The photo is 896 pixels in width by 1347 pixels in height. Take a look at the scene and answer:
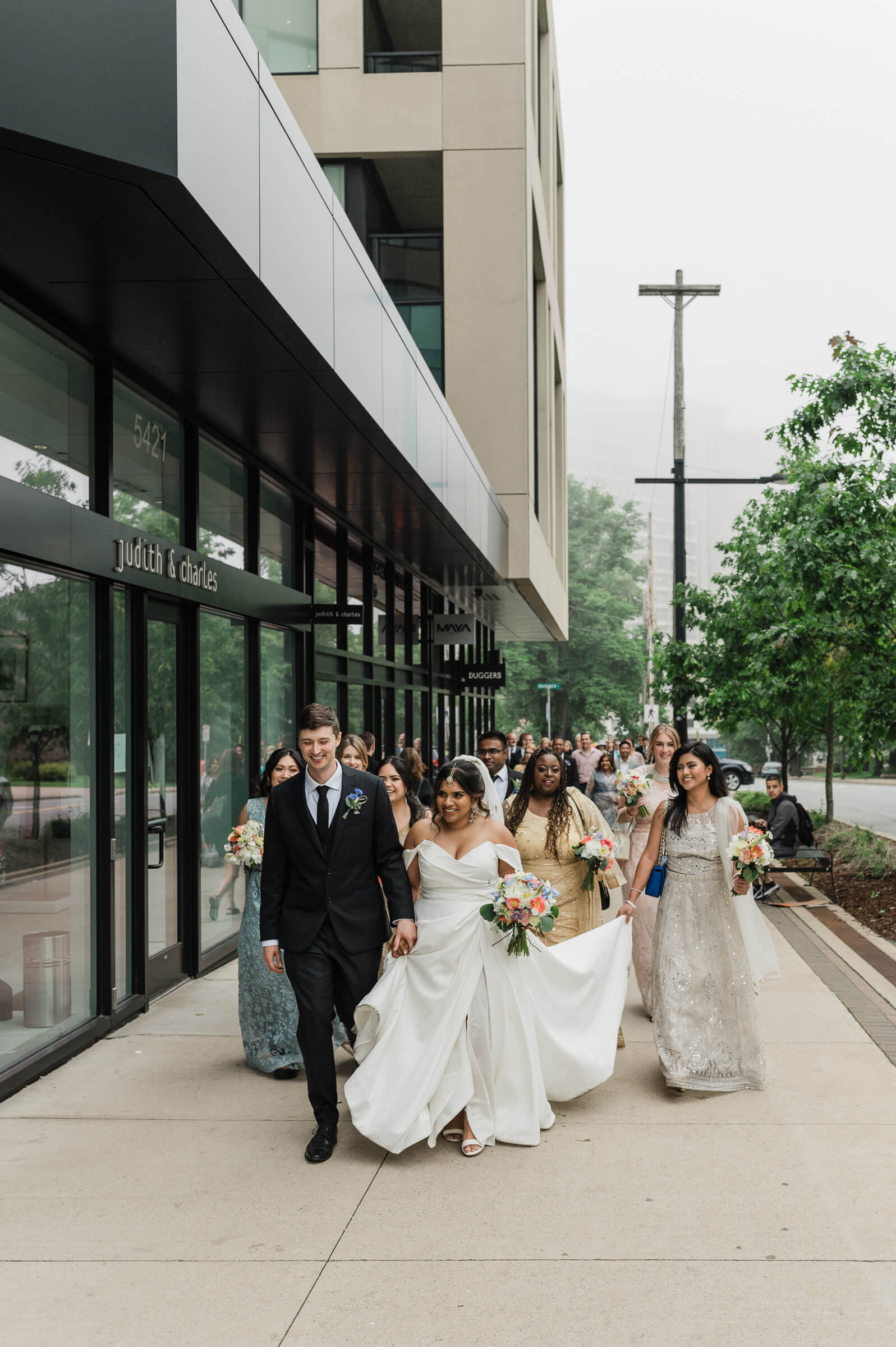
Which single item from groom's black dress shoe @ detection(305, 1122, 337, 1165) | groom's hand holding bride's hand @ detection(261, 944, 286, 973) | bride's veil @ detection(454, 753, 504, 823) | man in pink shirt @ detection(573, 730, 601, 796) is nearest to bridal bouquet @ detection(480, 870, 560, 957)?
bride's veil @ detection(454, 753, 504, 823)

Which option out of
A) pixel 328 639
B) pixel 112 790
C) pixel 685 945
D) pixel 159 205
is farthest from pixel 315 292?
pixel 328 639

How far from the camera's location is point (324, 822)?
230 inches

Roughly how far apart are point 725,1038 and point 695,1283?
8.28 feet

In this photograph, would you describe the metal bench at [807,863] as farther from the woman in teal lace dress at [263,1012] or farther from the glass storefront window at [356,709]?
the woman in teal lace dress at [263,1012]

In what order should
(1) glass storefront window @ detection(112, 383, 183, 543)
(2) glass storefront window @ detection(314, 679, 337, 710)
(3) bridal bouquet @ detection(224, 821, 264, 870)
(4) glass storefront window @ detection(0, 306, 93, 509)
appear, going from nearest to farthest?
(4) glass storefront window @ detection(0, 306, 93, 509) < (3) bridal bouquet @ detection(224, 821, 264, 870) < (1) glass storefront window @ detection(112, 383, 183, 543) < (2) glass storefront window @ detection(314, 679, 337, 710)

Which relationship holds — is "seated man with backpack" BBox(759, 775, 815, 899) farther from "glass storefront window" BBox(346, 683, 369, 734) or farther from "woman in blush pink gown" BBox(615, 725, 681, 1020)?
"woman in blush pink gown" BBox(615, 725, 681, 1020)

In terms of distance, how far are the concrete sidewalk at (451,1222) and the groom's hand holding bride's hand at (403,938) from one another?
34.9 inches

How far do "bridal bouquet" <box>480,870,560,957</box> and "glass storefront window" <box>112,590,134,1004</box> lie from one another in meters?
3.29

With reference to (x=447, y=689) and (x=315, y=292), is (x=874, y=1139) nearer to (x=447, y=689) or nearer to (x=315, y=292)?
(x=315, y=292)

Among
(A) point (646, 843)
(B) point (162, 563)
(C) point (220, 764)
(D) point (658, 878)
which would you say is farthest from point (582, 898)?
(C) point (220, 764)

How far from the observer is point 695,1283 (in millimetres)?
4238

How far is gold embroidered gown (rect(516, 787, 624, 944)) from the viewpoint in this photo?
288 inches

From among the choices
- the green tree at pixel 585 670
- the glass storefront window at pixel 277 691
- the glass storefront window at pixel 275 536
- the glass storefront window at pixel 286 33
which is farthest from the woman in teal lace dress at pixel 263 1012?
the green tree at pixel 585 670

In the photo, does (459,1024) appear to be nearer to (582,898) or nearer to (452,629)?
(582,898)
